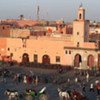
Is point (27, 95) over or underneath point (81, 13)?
underneath

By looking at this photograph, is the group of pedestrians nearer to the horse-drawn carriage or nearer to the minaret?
the horse-drawn carriage

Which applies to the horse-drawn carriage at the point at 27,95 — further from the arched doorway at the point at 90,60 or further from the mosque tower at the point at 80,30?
the mosque tower at the point at 80,30

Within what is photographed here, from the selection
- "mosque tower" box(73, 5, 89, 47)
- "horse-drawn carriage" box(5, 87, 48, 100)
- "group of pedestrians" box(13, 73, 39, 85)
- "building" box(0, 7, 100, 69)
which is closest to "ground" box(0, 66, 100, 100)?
"group of pedestrians" box(13, 73, 39, 85)

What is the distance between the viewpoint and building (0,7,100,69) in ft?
156

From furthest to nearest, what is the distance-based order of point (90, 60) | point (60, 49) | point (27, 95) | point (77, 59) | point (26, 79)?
1. point (60, 49)
2. point (77, 59)
3. point (90, 60)
4. point (26, 79)
5. point (27, 95)

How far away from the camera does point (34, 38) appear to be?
5088 cm

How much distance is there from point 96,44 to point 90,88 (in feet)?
37.4

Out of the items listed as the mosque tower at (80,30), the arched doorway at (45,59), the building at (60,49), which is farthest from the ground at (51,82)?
the mosque tower at (80,30)

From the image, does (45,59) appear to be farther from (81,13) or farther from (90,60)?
(81,13)

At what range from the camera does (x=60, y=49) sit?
4888 cm

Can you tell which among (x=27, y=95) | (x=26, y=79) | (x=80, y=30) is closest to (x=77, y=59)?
(x=80, y=30)

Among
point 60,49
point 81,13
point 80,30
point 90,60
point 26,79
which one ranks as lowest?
point 26,79

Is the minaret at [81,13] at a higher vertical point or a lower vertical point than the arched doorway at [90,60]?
higher

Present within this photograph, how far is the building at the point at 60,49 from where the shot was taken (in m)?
47.5
